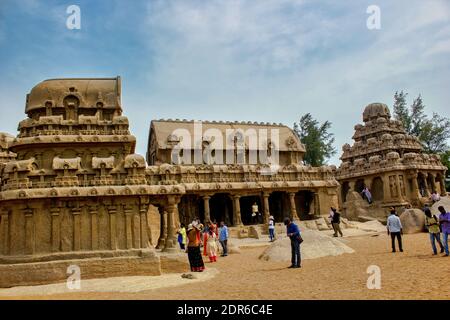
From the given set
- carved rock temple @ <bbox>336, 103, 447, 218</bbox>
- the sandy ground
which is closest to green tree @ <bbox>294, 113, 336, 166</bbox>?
carved rock temple @ <bbox>336, 103, 447, 218</bbox>

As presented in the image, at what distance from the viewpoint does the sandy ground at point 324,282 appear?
8.80 meters

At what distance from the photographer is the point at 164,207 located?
15.9 m

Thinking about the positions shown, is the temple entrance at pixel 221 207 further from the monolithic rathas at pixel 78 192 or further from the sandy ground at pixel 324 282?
the sandy ground at pixel 324 282

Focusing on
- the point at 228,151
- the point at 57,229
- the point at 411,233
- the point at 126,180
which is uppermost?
the point at 228,151

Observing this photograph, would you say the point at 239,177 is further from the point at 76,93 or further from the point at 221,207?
the point at 76,93

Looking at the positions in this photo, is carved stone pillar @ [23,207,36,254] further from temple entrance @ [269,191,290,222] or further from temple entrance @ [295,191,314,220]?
temple entrance @ [295,191,314,220]

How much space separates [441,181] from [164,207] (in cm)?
3401

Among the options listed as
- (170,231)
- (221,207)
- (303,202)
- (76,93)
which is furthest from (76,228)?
(303,202)

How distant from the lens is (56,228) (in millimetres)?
13961

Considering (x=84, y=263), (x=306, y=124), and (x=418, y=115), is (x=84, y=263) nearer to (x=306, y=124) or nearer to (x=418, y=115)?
(x=306, y=124)

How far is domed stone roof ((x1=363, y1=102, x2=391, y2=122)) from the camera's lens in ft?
135

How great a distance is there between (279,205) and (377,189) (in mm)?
11270

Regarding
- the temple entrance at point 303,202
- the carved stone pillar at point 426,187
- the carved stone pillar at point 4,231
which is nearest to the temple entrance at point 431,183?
the carved stone pillar at point 426,187
